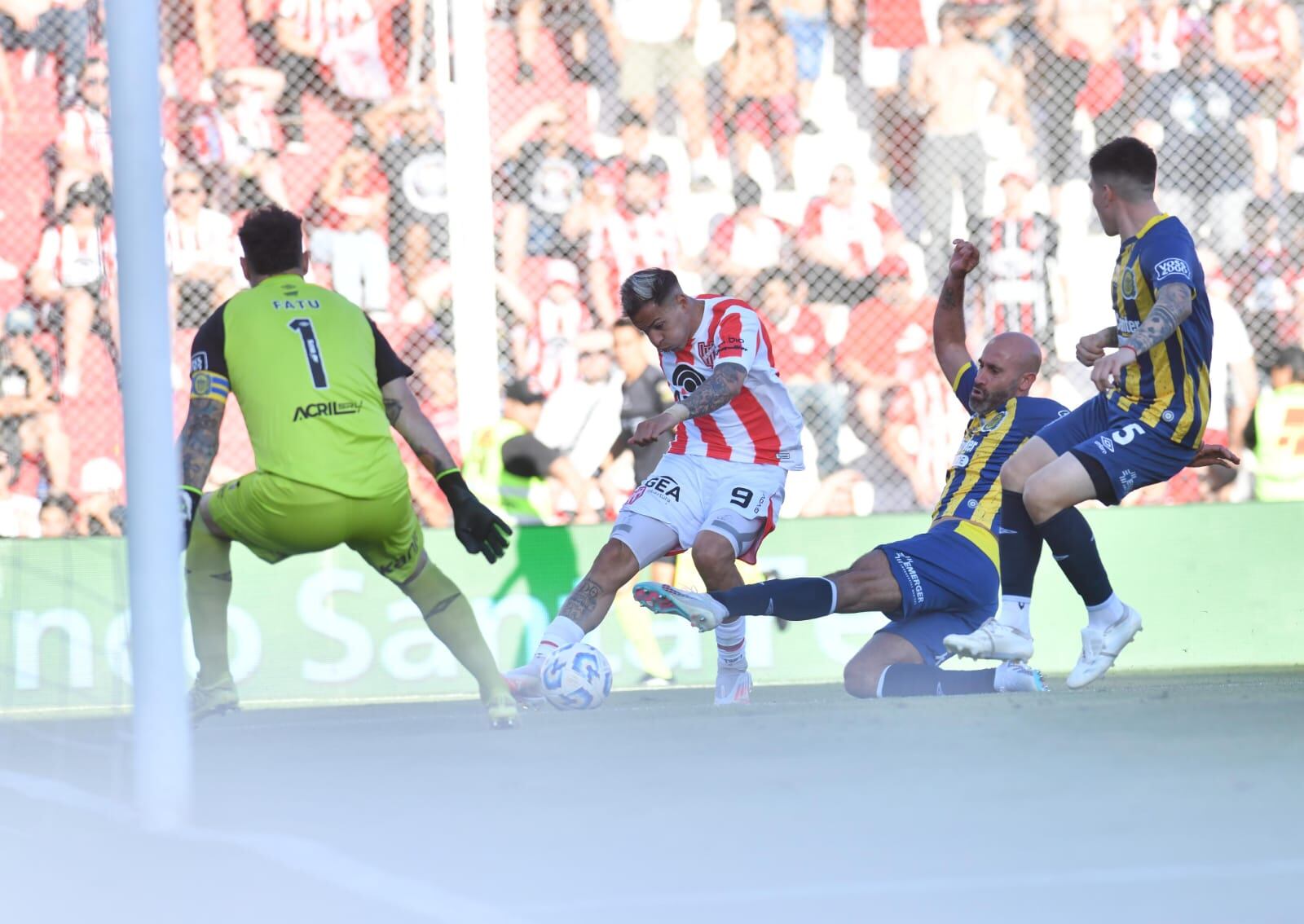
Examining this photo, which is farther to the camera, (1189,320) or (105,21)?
(1189,320)

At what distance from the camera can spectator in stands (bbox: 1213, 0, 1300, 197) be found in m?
11.5

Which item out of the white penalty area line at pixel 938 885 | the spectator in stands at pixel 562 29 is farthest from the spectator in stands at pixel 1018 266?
the white penalty area line at pixel 938 885

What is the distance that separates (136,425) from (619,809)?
1.37 metres

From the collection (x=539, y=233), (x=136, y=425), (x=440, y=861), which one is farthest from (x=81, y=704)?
(x=539, y=233)

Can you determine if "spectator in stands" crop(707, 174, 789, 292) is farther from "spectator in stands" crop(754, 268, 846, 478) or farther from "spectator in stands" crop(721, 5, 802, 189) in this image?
"spectator in stands" crop(721, 5, 802, 189)

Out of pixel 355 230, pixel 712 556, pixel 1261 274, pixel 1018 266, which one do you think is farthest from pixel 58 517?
pixel 1261 274

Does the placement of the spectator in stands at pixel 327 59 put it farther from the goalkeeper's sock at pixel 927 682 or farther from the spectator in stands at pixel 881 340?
the goalkeeper's sock at pixel 927 682

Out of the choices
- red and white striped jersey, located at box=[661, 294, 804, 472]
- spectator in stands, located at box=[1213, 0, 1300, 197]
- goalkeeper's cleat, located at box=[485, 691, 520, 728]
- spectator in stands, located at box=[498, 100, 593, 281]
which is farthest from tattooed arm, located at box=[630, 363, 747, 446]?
spectator in stands, located at box=[1213, 0, 1300, 197]

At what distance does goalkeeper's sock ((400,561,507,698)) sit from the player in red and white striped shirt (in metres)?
0.28

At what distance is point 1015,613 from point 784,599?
0.83 metres

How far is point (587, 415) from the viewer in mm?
10852

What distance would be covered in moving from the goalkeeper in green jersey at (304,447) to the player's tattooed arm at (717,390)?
88cm

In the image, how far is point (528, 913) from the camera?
10.3 feet

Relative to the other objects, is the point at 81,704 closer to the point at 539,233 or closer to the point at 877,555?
the point at 877,555
